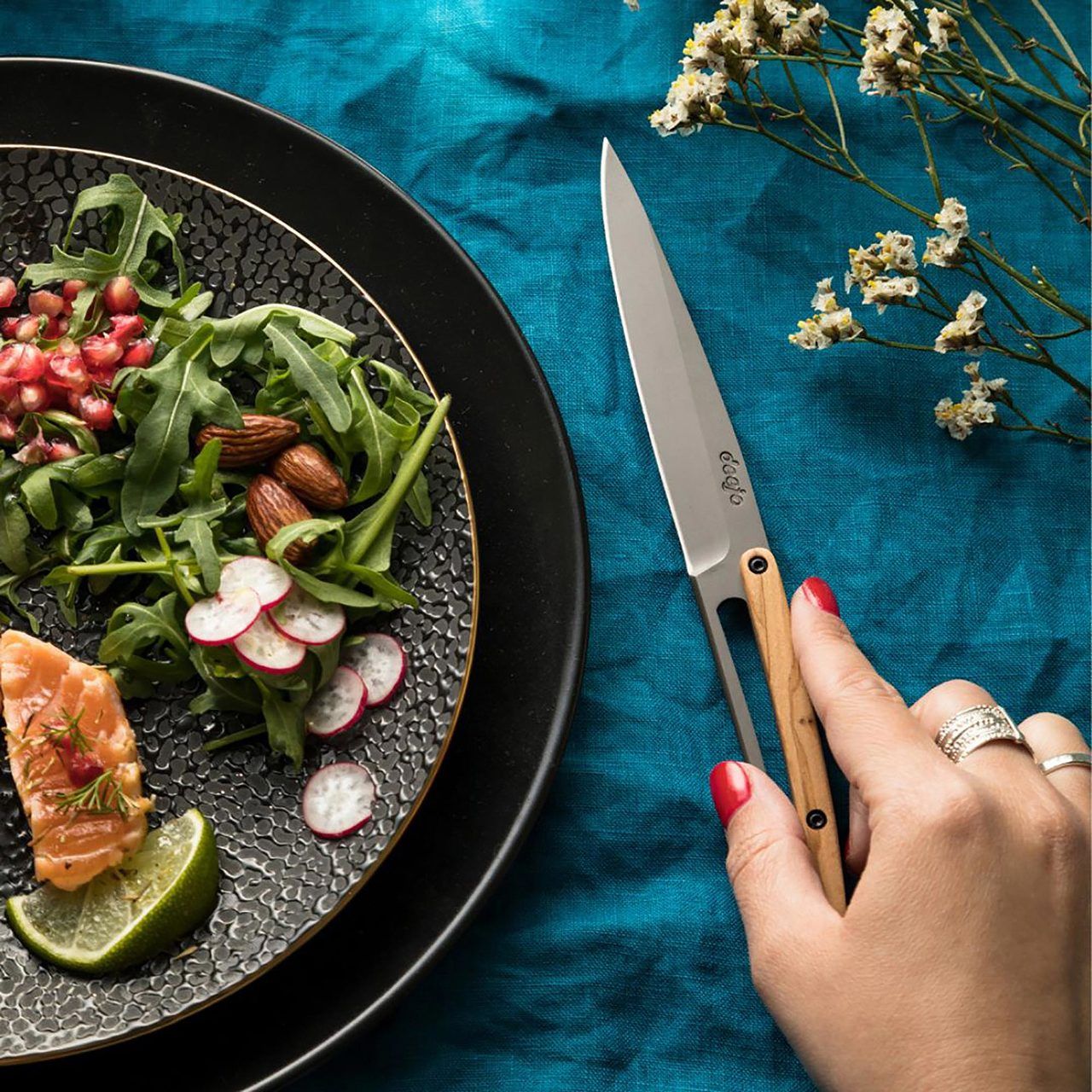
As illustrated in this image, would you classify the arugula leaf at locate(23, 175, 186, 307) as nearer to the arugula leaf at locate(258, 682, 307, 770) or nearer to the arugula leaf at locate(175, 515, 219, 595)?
the arugula leaf at locate(175, 515, 219, 595)

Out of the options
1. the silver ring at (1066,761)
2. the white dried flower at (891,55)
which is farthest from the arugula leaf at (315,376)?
the silver ring at (1066,761)

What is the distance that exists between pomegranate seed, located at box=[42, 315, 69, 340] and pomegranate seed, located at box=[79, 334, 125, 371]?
58 mm

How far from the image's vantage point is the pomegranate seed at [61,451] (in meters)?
1.37

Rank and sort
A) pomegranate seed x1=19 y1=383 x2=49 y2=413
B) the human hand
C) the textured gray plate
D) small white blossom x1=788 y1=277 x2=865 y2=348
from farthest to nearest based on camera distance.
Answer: small white blossom x1=788 y1=277 x2=865 y2=348, pomegranate seed x1=19 y1=383 x2=49 y2=413, the textured gray plate, the human hand

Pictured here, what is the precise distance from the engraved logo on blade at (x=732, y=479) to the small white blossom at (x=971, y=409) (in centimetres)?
28

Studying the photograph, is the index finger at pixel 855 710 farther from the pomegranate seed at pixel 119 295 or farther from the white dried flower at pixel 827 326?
the pomegranate seed at pixel 119 295

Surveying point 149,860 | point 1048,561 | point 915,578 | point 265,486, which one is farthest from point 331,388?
point 1048,561

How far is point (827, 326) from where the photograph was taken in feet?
4.86

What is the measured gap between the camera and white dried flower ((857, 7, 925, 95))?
133cm

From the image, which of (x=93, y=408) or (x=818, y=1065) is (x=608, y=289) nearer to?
(x=93, y=408)

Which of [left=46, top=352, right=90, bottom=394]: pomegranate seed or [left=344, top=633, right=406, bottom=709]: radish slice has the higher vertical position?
[left=46, top=352, right=90, bottom=394]: pomegranate seed

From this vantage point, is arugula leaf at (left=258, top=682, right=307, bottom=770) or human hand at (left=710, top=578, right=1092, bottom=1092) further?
arugula leaf at (left=258, top=682, right=307, bottom=770)

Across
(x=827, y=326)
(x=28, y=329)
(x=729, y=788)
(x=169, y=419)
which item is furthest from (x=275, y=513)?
(x=827, y=326)

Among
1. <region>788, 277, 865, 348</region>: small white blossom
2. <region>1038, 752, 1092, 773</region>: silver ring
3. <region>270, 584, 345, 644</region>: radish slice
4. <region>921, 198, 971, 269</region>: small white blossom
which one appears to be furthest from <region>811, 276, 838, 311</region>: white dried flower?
<region>270, 584, 345, 644</region>: radish slice
